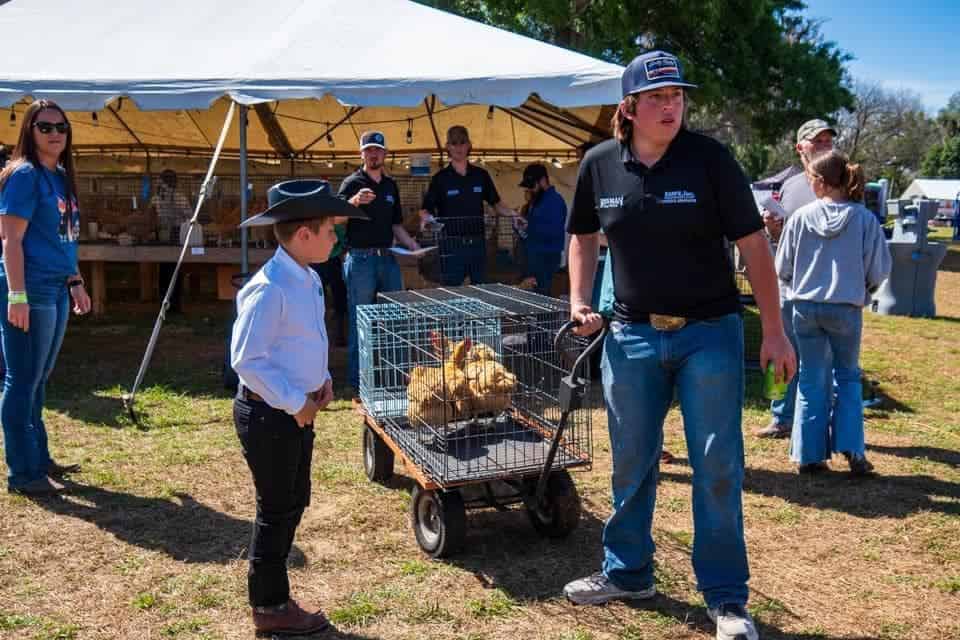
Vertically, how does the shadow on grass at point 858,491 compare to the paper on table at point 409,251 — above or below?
below

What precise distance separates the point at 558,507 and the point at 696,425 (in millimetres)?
1247

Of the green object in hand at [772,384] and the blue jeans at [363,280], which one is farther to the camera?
the blue jeans at [363,280]

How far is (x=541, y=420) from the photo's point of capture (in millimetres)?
4832

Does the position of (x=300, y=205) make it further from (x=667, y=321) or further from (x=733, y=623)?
(x=733, y=623)

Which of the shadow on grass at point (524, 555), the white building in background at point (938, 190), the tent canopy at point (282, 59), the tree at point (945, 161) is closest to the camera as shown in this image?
the shadow on grass at point (524, 555)

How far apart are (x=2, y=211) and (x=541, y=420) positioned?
10.1 ft

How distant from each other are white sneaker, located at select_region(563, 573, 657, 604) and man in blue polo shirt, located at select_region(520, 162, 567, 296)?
4.56 metres

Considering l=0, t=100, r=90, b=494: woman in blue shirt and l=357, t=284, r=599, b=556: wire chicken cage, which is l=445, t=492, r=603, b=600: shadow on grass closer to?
l=357, t=284, r=599, b=556: wire chicken cage

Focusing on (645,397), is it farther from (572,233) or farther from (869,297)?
(869,297)

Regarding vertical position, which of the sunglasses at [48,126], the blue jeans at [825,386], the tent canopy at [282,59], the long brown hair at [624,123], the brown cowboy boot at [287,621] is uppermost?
the tent canopy at [282,59]

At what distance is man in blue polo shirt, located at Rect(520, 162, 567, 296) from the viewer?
312 inches

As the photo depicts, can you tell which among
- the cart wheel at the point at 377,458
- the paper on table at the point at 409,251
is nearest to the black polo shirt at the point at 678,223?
the cart wheel at the point at 377,458

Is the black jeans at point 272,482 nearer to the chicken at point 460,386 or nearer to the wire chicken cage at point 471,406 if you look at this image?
the wire chicken cage at point 471,406

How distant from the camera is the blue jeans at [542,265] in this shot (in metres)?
8.09
